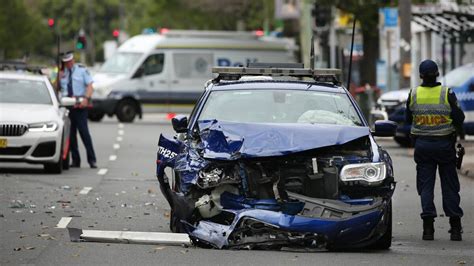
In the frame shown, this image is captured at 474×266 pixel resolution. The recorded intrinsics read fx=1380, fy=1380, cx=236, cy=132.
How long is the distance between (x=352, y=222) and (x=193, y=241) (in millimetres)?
1367

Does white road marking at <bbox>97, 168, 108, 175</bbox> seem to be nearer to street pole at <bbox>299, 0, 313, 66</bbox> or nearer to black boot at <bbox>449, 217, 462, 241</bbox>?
black boot at <bbox>449, 217, 462, 241</bbox>

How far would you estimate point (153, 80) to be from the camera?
42.1 metres

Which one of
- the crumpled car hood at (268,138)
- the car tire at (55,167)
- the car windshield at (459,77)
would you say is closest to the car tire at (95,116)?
the car windshield at (459,77)

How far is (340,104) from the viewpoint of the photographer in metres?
13.1

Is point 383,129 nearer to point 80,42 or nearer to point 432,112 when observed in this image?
point 432,112

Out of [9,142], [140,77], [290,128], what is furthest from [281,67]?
[140,77]

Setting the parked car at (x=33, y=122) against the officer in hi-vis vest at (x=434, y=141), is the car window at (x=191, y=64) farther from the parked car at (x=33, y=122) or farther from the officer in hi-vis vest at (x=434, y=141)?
the officer in hi-vis vest at (x=434, y=141)

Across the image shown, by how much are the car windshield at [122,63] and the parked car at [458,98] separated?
42.5 feet

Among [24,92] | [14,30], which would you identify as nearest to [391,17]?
[24,92]

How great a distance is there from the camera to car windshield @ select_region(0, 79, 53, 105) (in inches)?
833

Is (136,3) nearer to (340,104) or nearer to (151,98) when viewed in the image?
(151,98)

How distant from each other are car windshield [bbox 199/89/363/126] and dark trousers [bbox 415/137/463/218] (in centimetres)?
84

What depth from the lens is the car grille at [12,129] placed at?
19.9 metres

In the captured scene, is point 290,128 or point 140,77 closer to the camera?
point 290,128
